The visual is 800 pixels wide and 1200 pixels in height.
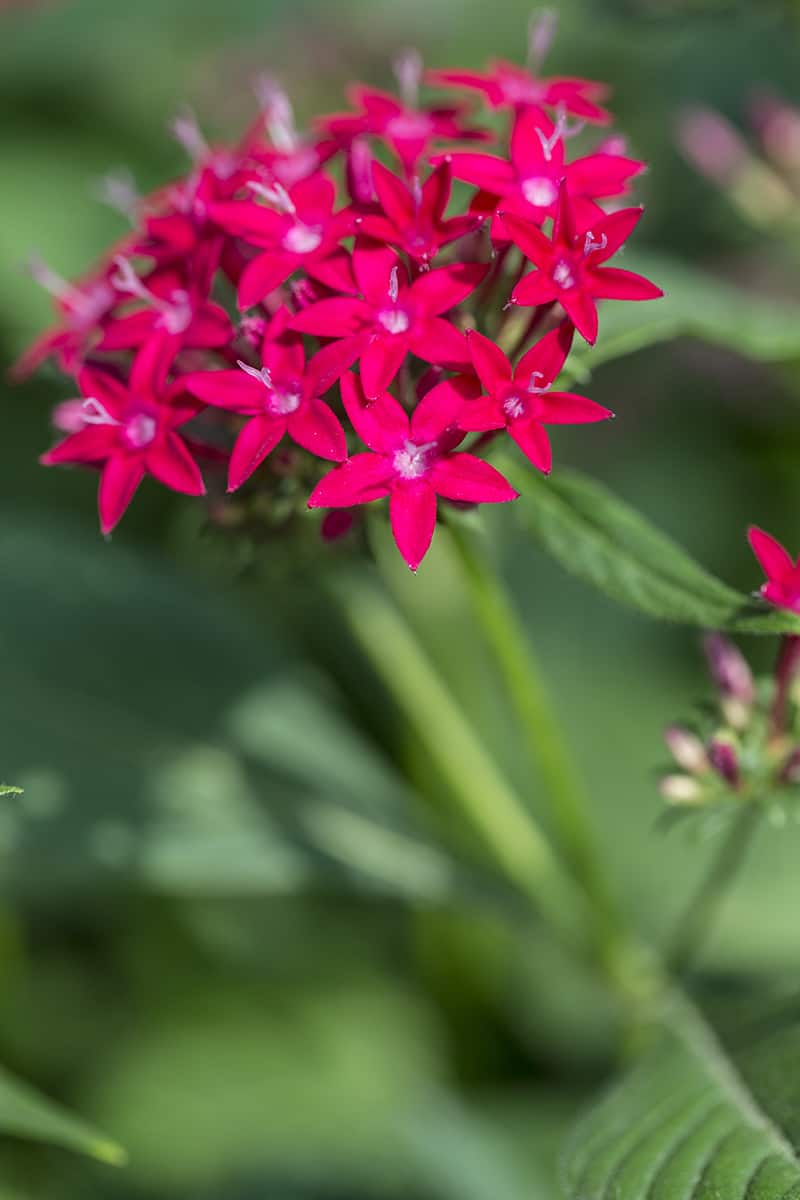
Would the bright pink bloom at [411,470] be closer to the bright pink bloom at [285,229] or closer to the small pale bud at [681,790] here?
the bright pink bloom at [285,229]

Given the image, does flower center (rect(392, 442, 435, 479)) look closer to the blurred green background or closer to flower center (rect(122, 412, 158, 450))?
flower center (rect(122, 412, 158, 450))

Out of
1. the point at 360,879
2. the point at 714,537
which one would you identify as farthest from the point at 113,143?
the point at 360,879

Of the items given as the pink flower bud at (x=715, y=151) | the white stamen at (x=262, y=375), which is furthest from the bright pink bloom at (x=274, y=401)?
the pink flower bud at (x=715, y=151)

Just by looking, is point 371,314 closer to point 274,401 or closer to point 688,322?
point 274,401

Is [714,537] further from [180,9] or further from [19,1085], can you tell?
[19,1085]

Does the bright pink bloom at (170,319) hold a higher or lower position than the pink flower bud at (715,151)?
lower

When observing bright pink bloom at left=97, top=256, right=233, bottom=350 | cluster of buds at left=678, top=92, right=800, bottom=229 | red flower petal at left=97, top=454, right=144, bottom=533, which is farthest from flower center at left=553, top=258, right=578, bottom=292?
cluster of buds at left=678, top=92, right=800, bottom=229
